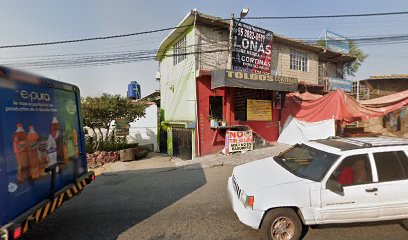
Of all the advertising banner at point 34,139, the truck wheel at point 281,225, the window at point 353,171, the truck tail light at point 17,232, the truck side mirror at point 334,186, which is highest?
the advertising banner at point 34,139

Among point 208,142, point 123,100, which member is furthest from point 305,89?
point 123,100

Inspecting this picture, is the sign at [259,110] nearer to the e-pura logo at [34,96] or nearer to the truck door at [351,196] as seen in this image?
the truck door at [351,196]

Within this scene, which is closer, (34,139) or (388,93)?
(34,139)

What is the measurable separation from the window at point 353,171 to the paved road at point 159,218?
0.98 metres

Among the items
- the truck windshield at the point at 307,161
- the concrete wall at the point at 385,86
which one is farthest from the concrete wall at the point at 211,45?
the concrete wall at the point at 385,86

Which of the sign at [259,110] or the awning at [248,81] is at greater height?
the awning at [248,81]

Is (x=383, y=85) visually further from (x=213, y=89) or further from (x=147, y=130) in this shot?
(x=147, y=130)

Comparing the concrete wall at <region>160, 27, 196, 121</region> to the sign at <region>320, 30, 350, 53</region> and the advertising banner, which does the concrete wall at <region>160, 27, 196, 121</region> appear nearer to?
the advertising banner

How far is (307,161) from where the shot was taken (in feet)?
14.2

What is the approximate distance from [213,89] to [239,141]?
113 inches

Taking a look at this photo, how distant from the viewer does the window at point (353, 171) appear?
3736 millimetres

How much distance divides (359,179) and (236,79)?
7336 mm

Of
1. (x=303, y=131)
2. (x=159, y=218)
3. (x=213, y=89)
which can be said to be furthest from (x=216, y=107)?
(x=159, y=218)

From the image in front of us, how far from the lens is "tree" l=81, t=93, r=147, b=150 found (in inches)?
440
